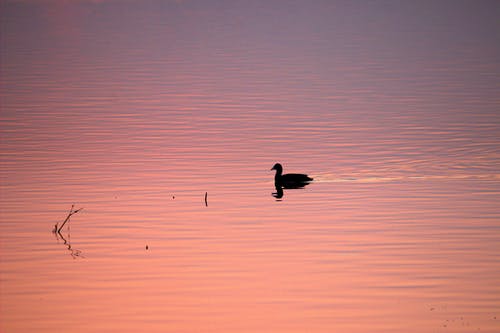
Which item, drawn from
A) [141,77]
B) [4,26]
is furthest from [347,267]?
Result: [4,26]

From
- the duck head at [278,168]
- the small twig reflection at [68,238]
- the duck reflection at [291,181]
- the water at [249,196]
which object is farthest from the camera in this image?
the duck head at [278,168]

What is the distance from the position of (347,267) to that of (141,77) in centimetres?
3991

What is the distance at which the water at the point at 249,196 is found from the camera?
16.1m

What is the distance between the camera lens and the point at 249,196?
2581 centimetres

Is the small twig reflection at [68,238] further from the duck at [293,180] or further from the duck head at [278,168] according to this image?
the duck head at [278,168]

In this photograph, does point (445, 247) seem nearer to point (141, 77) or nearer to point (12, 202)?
point (12, 202)

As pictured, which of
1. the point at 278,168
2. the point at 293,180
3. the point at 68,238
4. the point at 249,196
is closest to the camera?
the point at 68,238

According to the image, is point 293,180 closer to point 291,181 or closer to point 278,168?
point 291,181

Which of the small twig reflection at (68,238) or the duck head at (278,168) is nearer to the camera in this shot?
the small twig reflection at (68,238)

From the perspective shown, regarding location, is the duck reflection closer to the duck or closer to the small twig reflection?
the duck

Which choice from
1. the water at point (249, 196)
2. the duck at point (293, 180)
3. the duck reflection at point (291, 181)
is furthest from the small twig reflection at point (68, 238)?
the duck at point (293, 180)

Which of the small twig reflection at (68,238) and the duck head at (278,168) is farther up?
the duck head at (278,168)

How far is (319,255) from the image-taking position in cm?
1922

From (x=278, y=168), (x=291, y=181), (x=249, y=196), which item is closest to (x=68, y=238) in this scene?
(x=249, y=196)
